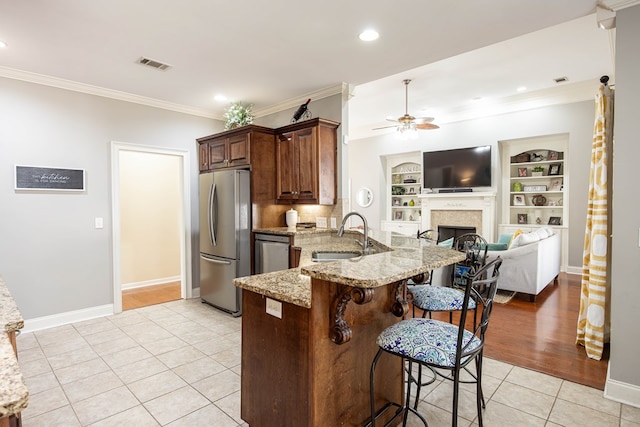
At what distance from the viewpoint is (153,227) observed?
19.1 ft

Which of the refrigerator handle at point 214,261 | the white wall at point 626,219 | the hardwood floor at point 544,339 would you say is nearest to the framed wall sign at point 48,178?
the refrigerator handle at point 214,261

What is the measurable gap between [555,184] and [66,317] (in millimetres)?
8176

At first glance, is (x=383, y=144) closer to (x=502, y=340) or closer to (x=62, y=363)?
(x=502, y=340)

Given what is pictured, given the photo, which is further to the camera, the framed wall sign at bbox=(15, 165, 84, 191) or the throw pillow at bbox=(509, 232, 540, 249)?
the throw pillow at bbox=(509, 232, 540, 249)

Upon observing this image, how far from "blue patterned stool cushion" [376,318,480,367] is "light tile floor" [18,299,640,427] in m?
0.85

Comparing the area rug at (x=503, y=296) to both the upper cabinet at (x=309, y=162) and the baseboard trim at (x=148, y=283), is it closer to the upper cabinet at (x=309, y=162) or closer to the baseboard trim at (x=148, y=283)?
the upper cabinet at (x=309, y=162)

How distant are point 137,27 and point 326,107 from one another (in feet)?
7.28

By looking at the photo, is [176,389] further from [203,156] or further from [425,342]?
[203,156]

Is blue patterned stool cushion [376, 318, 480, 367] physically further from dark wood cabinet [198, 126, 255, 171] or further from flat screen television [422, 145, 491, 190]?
flat screen television [422, 145, 491, 190]

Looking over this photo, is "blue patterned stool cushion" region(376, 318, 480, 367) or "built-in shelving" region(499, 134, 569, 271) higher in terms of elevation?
"built-in shelving" region(499, 134, 569, 271)

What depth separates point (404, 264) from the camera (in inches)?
64.9

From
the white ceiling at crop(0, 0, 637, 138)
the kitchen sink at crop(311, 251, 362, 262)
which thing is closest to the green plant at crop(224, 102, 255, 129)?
the white ceiling at crop(0, 0, 637, 138)

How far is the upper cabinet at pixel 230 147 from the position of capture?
4.36m

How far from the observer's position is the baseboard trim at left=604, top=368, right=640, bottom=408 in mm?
2238
